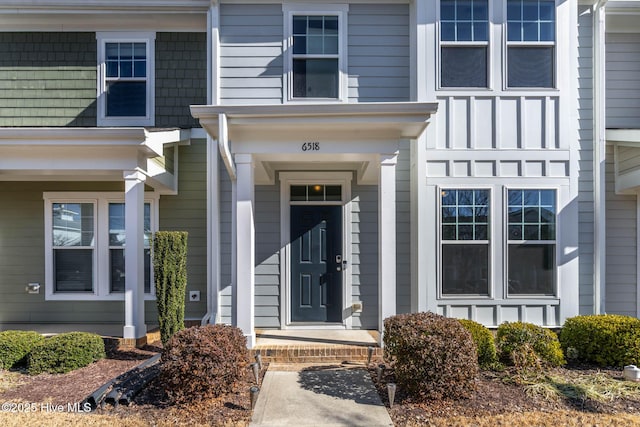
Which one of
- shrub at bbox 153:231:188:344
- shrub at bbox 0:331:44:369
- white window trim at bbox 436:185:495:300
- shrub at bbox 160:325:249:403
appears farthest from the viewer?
white window trim at bbox 436:185:495:300

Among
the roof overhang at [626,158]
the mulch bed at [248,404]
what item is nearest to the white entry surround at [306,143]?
the mulch bed at [248,404]

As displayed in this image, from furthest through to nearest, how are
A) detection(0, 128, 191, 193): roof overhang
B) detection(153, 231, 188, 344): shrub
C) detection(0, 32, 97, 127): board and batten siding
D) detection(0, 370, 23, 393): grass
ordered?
detection(0, 32, 97, 127): board and batten siding < detection(0, 128, 191, 193): roof overhang < detection(153, 231, 188, 344): shrub < detection(0, 370, 23, 393): grass

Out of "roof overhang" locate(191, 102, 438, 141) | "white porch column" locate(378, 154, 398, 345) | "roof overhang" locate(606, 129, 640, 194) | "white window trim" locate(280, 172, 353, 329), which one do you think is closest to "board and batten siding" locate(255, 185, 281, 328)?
"white window trim" locate(280, 172, 353, 329)

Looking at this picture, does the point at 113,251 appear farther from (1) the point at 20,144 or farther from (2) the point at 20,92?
(2) the point at 20,92

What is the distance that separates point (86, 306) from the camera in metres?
7.18

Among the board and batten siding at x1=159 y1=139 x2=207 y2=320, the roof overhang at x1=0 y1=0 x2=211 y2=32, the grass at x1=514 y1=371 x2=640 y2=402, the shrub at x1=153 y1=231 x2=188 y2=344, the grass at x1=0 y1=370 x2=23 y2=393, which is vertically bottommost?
the grass at x1=0 y1=370 x2=23 y2=393

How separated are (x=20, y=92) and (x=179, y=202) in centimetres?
375

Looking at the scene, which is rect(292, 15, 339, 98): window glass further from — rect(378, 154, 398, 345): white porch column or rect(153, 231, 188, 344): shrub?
rect(153, 231, 188, 344): shrub

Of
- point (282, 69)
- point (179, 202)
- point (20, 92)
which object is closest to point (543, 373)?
point (282, 69)

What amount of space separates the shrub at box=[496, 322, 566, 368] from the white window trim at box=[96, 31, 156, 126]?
267 inches

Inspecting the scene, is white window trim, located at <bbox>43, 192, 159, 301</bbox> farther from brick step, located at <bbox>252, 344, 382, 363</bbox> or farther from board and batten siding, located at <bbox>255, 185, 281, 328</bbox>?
brick step, located at <bbox>252, 344, 382, 363</bbox>

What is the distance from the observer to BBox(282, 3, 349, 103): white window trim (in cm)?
631

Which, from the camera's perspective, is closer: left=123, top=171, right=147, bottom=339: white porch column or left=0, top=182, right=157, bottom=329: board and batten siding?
left=123, top=171, right=147, bottom=339: white porch column

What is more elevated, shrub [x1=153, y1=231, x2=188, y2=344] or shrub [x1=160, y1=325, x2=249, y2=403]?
shrub [x1=153, y1=231, x2=188, y2=344]
